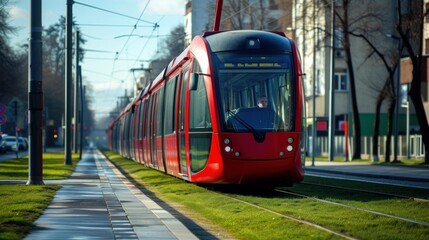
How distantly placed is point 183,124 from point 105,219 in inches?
340

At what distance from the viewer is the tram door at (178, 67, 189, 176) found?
2381 centimetres

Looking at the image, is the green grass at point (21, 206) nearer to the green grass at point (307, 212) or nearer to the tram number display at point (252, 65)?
the green grass at point (307, 212)

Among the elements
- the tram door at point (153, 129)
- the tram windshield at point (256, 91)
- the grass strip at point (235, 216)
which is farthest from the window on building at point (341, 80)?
the tram windshield at point (256, 91)

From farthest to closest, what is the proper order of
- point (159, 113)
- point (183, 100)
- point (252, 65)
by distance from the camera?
point (159, 113), point (183, 100), point (252, 65)

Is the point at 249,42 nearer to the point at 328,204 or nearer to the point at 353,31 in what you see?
the point at 328,204

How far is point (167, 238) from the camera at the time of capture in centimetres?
1287

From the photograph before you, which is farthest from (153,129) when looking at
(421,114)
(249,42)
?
(421,114)

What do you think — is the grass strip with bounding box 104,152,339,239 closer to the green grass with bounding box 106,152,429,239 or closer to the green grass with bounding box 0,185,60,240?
the green grass with bounding box 106,152,429,239

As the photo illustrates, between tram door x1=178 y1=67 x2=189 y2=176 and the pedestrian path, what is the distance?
6.34 ft

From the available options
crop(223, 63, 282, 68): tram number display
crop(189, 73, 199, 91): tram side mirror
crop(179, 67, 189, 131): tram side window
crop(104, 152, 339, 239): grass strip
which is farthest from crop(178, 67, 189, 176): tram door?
crop(223, 63, 282, 68): tram number display

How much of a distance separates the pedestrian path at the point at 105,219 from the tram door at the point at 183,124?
1.93 metres

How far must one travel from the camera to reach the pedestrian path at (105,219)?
13.2 meters

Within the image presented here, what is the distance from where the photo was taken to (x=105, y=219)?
15523mm

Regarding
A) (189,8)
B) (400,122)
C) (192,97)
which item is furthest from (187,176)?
(189,8)
